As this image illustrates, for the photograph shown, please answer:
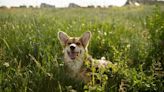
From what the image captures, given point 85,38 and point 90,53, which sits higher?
point 85,38

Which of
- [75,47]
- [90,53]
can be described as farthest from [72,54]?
[90,53]

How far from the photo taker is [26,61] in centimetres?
679

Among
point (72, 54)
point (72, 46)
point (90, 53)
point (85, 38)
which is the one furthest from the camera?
point (90, 53)

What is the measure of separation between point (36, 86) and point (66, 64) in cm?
98

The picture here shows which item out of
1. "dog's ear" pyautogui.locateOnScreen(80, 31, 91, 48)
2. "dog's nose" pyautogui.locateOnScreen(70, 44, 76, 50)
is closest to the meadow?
"dog's nose" pyautogui.locateOnScreen(70, 44, 76, 50)

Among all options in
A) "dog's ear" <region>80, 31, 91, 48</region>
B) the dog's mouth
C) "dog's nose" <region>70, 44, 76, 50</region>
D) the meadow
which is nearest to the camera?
the meadow

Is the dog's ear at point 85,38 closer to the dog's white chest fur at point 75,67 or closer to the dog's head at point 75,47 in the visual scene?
the dog's head at point 75,47

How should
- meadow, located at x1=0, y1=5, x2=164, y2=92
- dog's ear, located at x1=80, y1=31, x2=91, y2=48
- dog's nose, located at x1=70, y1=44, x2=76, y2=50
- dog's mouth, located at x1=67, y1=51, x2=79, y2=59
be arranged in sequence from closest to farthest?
1. meadow, located at x1=0, y1=5, x2=164, y2=92
2. dog's nose, located at x1=70, y1=44, x2=76, y2=50
3. dog's mouth, located at x1=67, y1=51, x2=79, y2=59
4. dog's ear, located at x1=80, y1=31, x2=91, y2=48

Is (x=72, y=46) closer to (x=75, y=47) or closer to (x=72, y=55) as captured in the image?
(x=75, y=47)

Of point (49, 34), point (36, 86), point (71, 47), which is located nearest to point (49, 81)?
point (36, 86)

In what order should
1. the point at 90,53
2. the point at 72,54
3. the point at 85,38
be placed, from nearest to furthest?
1. the point at 72,54
2. the point at 85,38
3. the point at 90,53

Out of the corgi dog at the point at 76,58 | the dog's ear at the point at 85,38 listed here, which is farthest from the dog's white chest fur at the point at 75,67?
the dog's ear at the point at 85,38

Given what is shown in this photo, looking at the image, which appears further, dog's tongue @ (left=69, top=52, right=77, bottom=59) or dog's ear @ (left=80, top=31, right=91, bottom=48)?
dog's ear @ (left=80, top=31, right=91, bottom=48)

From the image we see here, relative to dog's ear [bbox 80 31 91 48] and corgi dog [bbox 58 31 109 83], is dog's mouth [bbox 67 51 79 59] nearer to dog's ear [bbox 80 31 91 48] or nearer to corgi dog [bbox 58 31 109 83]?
corgi dog [bbox 58 31 109 83]
